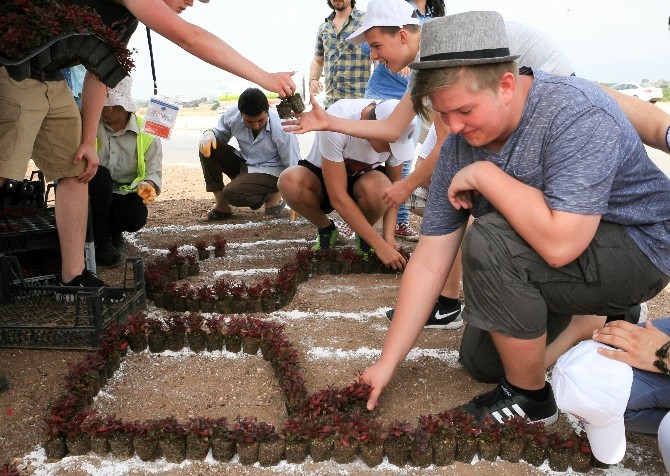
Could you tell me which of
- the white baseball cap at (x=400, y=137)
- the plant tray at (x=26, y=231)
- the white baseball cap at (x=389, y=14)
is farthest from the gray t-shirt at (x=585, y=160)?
the plant tray at (x=26, y=231)

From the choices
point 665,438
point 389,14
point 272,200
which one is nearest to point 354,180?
point 389,14

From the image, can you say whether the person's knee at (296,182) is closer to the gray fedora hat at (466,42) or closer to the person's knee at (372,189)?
the person's knee at (372,189)

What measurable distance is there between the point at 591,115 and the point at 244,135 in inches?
207

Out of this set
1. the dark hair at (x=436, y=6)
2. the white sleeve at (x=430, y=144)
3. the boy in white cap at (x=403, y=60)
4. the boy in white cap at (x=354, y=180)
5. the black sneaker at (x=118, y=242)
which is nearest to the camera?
the boy in white cap at (x=403, y=60)

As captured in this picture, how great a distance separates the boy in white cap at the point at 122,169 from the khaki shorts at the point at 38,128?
4.38 feet

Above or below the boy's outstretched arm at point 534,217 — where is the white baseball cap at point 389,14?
above

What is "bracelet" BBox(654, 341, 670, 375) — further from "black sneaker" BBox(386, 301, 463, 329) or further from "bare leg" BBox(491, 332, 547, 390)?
"black sneaker" BBox(386, 301, 463, 329)

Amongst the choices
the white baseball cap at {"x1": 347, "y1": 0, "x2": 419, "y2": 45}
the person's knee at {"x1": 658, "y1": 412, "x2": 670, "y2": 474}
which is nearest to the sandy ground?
the person's knee at {"x1": 658, "y1": 412, "x2": 670, "y2": 474}

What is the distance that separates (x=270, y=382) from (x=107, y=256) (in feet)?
8.43

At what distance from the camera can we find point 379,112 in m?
5.12

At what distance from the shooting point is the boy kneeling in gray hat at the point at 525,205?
2.71 metres

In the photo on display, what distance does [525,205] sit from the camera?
2803 millimetres

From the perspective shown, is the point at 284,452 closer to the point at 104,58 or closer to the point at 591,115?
the point at 591,115

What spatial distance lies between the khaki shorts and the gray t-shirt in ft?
8.04
